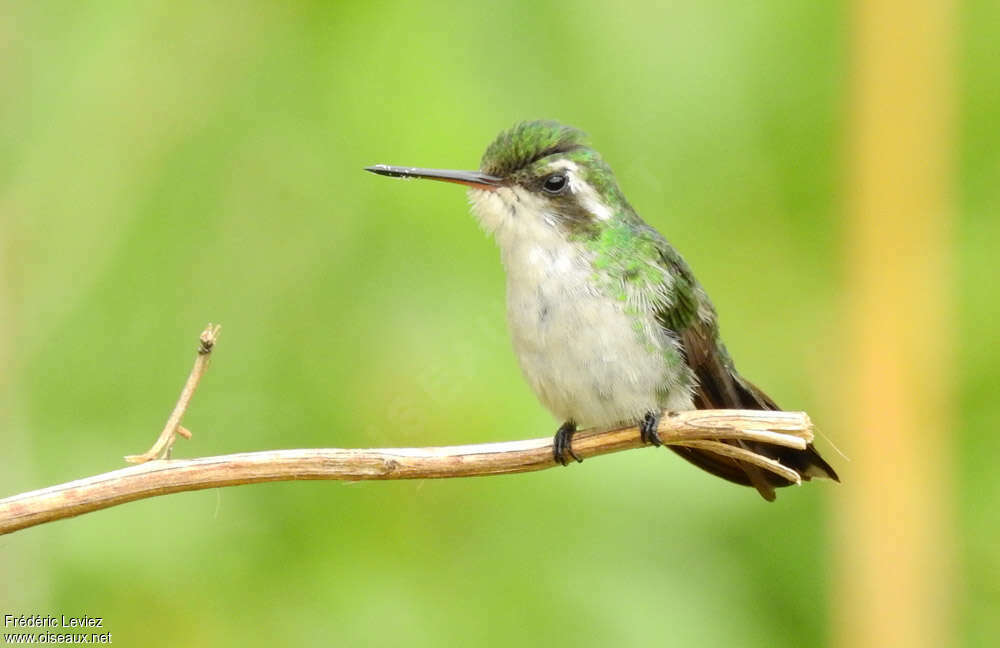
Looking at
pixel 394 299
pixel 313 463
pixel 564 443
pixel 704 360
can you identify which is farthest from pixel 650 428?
pixel 313 463

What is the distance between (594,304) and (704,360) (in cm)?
56

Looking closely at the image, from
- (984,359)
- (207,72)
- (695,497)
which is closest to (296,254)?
(207,72)

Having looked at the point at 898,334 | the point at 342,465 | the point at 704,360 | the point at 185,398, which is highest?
the point at 898,334

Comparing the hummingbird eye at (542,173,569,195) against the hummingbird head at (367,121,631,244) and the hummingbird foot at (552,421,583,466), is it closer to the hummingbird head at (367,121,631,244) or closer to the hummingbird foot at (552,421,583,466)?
the hummingbird head at (367,121,631,244)

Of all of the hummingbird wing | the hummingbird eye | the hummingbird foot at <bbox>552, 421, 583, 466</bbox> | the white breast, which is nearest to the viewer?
the hummingbird foot at <bbox>552, 421, 583, 466</bbox>

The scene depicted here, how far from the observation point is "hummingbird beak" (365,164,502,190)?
14.8ft

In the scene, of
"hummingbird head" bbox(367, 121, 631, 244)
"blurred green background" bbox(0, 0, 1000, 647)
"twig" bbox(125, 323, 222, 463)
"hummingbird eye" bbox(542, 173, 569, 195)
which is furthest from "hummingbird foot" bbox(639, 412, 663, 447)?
"twig" bbox(125, 323, 222, 463)

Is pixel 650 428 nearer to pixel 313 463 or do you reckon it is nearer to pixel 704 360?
pixel 704 360

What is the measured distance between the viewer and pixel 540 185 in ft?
16.4

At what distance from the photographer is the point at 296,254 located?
18.9ft

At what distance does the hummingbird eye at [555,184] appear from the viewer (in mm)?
4978

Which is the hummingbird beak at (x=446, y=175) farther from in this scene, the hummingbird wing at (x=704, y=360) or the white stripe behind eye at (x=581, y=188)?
the hummingbird wing at (x=704, y=360)

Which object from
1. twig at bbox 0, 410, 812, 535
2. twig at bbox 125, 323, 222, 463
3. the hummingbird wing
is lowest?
twig at bbox 0, 410, 812, 535

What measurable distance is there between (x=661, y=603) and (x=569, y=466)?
2.08 feet
